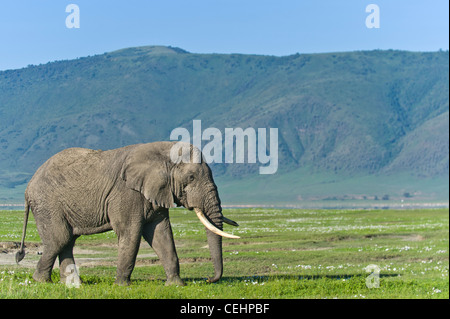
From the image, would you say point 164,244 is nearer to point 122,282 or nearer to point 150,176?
point 122,282

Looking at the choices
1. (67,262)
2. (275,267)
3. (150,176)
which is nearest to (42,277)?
(67,262)

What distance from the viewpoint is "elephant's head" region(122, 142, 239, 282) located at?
1700 centimetres

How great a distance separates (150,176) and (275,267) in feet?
29.6

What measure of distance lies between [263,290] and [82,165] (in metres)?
5.27

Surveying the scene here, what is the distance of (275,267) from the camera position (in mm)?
24781

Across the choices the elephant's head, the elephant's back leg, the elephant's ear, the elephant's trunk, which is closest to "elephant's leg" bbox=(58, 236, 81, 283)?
the elephant's back leg

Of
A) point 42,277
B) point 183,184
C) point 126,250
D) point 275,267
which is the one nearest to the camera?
point 126,250

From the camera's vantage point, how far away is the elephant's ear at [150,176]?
55.9ft

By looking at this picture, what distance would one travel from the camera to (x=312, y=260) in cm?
2789

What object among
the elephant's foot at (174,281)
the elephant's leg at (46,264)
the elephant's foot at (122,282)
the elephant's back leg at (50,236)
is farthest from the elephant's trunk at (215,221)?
the elephant's leg at (46,264)

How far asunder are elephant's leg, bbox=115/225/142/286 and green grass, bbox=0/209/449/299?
0.40 metres

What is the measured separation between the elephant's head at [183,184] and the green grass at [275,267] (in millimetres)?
1443

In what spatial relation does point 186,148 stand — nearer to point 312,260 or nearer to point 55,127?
point 312,260
